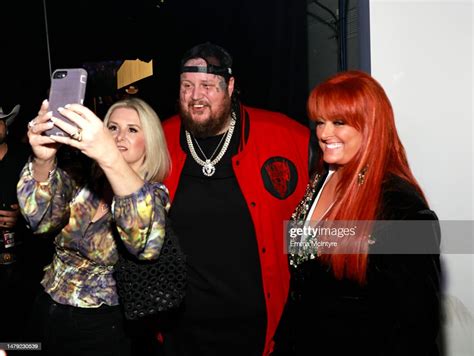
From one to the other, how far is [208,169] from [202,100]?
0.33 m

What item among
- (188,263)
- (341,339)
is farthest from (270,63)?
(341,339)

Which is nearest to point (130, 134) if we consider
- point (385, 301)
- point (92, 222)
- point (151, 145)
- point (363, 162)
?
point (151, 145)

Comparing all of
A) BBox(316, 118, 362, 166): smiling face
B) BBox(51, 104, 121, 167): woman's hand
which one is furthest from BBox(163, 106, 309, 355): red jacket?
BBox(51, 104, 121, 167): woman's hand

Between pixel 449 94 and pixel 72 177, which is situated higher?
pixel 449 94

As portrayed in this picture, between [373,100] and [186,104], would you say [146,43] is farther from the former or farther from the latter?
[373,100]

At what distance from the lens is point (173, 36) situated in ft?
11.9

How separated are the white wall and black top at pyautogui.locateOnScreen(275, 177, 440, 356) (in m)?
0.79

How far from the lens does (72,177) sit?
1.61m

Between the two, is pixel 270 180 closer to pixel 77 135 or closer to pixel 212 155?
pixel 212 155

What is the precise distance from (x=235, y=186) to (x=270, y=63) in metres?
1.99

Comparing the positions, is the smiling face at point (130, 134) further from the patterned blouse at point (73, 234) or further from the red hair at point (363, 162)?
the red hair at point (363, 162)

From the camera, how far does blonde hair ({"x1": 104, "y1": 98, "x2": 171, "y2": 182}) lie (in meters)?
1.80

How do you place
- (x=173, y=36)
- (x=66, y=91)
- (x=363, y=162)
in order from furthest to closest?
(x=173, y=36)
(x=363, y=162)
(x=66, y=91)

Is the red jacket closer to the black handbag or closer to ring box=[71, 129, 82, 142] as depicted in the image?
the black handbag
